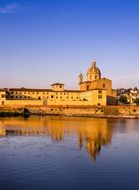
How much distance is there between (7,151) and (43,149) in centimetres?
220

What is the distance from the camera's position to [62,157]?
56.0 feet

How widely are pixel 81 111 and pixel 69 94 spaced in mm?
11595

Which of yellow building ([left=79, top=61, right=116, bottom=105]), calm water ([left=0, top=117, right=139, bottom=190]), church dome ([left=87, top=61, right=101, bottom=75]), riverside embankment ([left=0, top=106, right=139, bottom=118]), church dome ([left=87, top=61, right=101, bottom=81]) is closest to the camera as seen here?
calm water ([left=0, top=117, right=139, bottom=190])

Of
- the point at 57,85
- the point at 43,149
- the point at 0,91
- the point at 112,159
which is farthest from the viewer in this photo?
the point at 57,85

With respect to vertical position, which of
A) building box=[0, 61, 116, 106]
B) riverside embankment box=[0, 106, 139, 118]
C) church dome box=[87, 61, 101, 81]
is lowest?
riverside embankment box=[0, 106, 139, 118]

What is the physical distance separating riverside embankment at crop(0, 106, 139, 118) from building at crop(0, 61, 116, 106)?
124 inches

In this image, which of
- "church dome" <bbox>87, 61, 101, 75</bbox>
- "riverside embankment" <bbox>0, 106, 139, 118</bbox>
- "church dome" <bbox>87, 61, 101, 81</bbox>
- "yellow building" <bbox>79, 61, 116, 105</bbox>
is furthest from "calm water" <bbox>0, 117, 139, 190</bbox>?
"church dome" <bbox>87, 61, 101, 75</bbox>

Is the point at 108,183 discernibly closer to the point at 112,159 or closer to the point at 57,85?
the point at 112,159

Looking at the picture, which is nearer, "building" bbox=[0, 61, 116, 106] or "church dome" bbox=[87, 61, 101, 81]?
"building" bbox=[0, 61, 116, 106]

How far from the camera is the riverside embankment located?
59.8 m

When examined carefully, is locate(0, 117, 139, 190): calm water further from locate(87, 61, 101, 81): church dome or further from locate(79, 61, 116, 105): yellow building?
locate(87, 61, 101, 81): church dome

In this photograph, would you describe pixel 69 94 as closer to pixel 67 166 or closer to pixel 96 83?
pixel 96 83

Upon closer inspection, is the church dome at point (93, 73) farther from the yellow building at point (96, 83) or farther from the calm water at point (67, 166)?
the calm water at point (67, 166)

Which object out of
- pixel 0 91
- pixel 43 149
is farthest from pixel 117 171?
pixel 0 91
